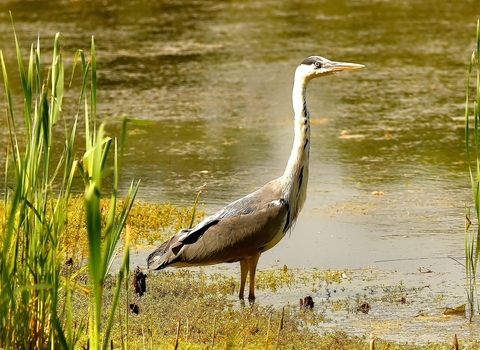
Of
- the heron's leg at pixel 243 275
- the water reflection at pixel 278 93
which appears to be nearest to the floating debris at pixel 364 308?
the heron's leg at pixel 243 275

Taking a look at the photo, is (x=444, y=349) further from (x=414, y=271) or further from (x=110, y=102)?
(x=110, y=102)

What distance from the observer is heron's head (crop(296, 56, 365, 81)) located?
19.4 feet

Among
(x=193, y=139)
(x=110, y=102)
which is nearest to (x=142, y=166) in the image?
(x=193, y=139)

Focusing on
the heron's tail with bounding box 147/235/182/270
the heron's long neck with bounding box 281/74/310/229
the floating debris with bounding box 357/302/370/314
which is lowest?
the floating debris with bounding box 357/302/370/314

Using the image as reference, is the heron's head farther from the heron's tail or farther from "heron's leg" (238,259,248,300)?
the heron's tail

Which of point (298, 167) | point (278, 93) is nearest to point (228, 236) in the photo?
point (298, 167)

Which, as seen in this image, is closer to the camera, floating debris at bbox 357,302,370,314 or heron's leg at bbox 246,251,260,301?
floating debris at bbox 357,302,370,314

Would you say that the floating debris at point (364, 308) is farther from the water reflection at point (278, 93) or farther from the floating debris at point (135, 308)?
the water reflection at point (278, 93)

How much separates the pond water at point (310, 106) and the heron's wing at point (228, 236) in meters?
0.63

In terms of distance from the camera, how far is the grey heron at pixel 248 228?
5457 millimetres

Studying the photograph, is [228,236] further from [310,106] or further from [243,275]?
[310,106]

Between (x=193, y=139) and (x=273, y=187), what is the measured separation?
135 inches

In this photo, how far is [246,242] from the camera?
5520 mm

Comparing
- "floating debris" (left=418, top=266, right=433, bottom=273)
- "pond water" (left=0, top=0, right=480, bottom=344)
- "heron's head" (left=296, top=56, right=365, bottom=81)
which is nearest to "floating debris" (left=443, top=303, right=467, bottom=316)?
"pond water" (left=0, top=0, right=480, bottom=344)
